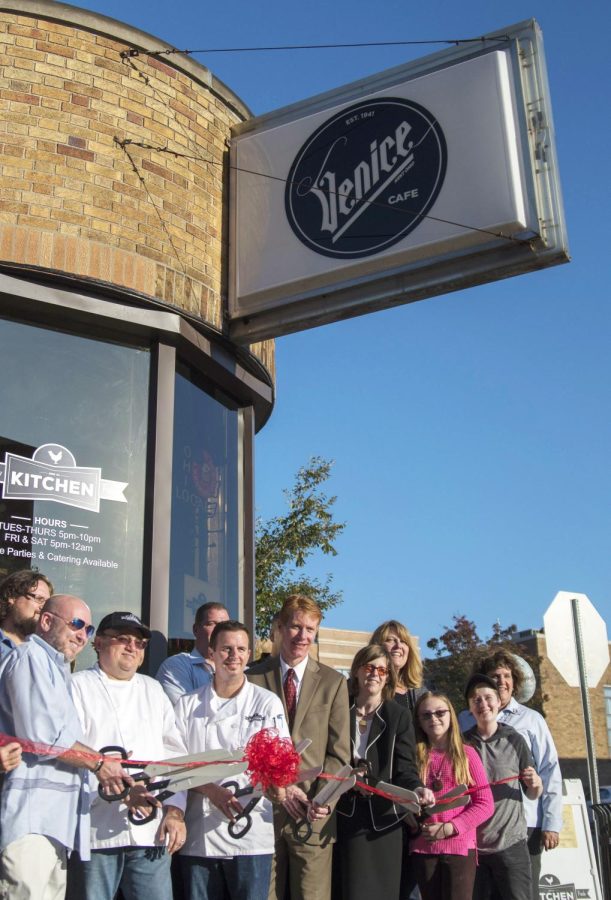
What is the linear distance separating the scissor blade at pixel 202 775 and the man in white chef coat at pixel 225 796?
29cm

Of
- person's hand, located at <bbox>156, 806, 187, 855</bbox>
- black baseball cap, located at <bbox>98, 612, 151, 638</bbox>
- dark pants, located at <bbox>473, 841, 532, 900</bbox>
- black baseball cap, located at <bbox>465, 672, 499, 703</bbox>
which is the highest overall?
black baseball cap, located at <bbox>98, 612, 151, 638</bbox>

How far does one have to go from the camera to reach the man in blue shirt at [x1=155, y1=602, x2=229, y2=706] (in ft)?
17.0

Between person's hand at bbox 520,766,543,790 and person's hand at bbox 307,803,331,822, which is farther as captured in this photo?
person's hand at bbox 520,766,543,790

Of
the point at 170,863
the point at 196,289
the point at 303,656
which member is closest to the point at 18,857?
the point at 170,863

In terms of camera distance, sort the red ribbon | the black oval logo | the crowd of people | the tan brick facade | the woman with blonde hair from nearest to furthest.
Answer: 1. the crowd of people
2. the red ribbon
3. the woman with blonde hair
4. the tan brick facade
5. the black oval logo

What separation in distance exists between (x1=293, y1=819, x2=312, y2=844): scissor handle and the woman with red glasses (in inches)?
10.6

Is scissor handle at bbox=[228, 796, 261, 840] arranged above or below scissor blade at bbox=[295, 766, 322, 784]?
below

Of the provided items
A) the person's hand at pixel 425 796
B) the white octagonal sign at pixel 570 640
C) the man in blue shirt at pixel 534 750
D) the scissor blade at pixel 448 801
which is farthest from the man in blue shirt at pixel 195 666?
the white octagonal sign at pixel 570 640

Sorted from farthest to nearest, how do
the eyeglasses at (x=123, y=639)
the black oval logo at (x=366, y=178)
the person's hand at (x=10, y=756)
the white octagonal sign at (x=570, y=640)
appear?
1. the white octagonal sign at (x=570, y=640)
2. the black oval logo at (x=366, y=178)
3. the eyeglasses at (x=123, y=639)
4. the person's hand at (x=10, y=756)

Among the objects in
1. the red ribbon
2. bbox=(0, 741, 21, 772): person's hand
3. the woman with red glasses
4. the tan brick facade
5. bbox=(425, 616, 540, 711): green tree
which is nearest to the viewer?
bbox=(0, 741, 21, 772): person's hand

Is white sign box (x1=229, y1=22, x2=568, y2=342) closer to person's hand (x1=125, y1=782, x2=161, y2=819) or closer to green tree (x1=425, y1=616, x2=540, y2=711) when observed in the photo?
person's hand (x1=125, y1=782, x2=161, y2=819)

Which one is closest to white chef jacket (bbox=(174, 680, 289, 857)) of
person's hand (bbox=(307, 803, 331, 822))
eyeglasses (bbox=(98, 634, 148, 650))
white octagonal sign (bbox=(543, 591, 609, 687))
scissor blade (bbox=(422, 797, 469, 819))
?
person's hand (bbox=(307, 803, 331, 822))

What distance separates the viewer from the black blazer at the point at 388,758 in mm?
5008

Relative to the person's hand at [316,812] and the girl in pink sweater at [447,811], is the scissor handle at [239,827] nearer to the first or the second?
the person's hand at [316,812]
